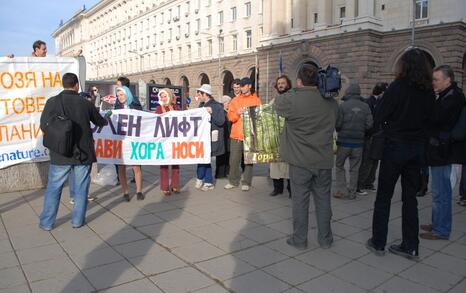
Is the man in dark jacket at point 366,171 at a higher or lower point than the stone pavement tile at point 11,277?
higher

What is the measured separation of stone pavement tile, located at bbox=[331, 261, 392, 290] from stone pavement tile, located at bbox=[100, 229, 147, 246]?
228cm

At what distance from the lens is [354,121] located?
264 inches

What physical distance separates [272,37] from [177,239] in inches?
1502

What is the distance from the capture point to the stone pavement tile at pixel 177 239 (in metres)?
4.51

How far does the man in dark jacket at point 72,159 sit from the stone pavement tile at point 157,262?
1.45 m

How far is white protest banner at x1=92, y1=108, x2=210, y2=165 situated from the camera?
6680 mm

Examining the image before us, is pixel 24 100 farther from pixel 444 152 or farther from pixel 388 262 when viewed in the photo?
pixel 444 152

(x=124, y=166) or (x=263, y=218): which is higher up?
(x=124, y=166)

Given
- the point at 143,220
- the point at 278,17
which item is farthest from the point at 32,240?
the point at 278,17

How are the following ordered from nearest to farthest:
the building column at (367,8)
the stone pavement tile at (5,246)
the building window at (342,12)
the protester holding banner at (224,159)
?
the stone pavement tile at (5,246) < the protester holding banner at (224,159) < the building column at (367,8) < the building window at (342,12)

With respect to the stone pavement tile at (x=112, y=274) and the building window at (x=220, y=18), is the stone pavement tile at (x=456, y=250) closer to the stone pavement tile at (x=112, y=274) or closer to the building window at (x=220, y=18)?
the stone pavement tile at (x=112, y=274)

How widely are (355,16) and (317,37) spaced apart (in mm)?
3554

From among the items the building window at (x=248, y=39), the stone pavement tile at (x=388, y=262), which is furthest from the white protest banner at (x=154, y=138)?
the building window at (x=248, y=39)

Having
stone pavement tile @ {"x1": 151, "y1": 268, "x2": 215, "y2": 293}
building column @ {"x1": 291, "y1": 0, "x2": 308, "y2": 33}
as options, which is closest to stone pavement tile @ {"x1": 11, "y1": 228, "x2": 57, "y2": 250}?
stone pavement tile @ {"x1": 151, "y1": 268, "x2": 215, "y2": 293}
